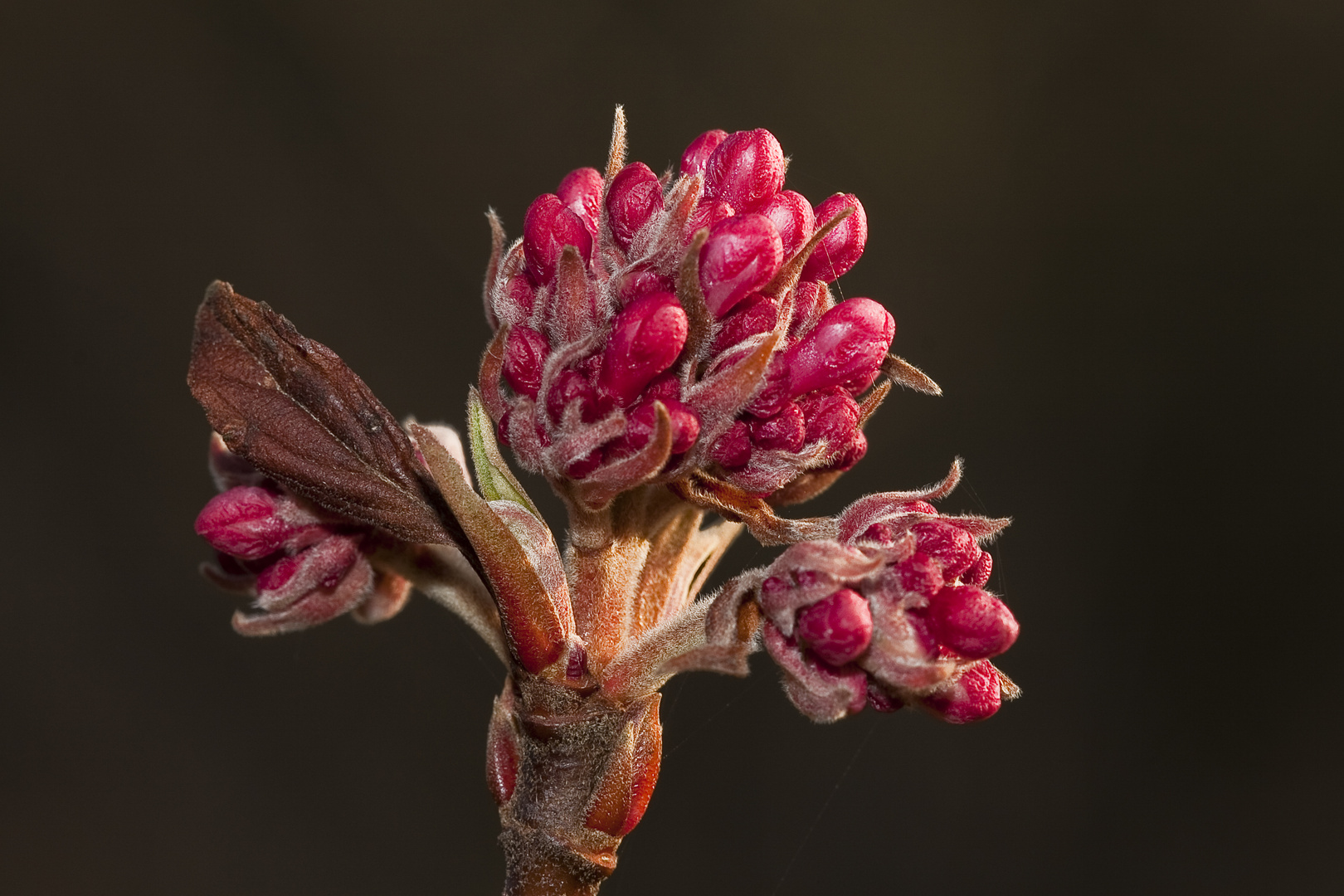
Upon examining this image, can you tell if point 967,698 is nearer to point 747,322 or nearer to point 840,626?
point 840,626

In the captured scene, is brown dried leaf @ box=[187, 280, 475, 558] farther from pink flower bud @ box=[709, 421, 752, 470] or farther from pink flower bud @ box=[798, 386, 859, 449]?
pink flower bud @ box=[798, 386, 859, 449]

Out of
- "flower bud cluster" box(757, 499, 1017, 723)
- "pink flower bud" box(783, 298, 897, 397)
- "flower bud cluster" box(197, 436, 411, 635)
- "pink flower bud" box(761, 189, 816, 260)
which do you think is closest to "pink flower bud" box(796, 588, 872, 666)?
"flower bud cluster" box(757, 499, 1017, 723)

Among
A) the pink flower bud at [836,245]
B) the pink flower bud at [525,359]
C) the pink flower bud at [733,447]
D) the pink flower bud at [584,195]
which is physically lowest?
the pink flower bud at [733,447]

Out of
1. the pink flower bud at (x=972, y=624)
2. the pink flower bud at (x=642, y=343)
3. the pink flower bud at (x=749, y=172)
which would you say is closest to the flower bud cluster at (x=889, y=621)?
the pink flower bud at (x=972, y=624)

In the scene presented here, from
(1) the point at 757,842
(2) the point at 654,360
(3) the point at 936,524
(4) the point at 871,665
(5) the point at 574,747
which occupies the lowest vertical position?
(1) the point at 757,842

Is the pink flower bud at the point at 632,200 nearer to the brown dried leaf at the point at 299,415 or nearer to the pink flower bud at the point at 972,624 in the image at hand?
the brown dried leaf at the point at 299,415

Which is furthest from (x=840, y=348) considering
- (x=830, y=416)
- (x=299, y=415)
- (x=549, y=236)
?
(x=299, y=415)

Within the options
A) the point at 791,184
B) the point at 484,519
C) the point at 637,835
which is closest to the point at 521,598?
the point at 484,519

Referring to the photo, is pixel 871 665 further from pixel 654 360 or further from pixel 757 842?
pixel 757 842
